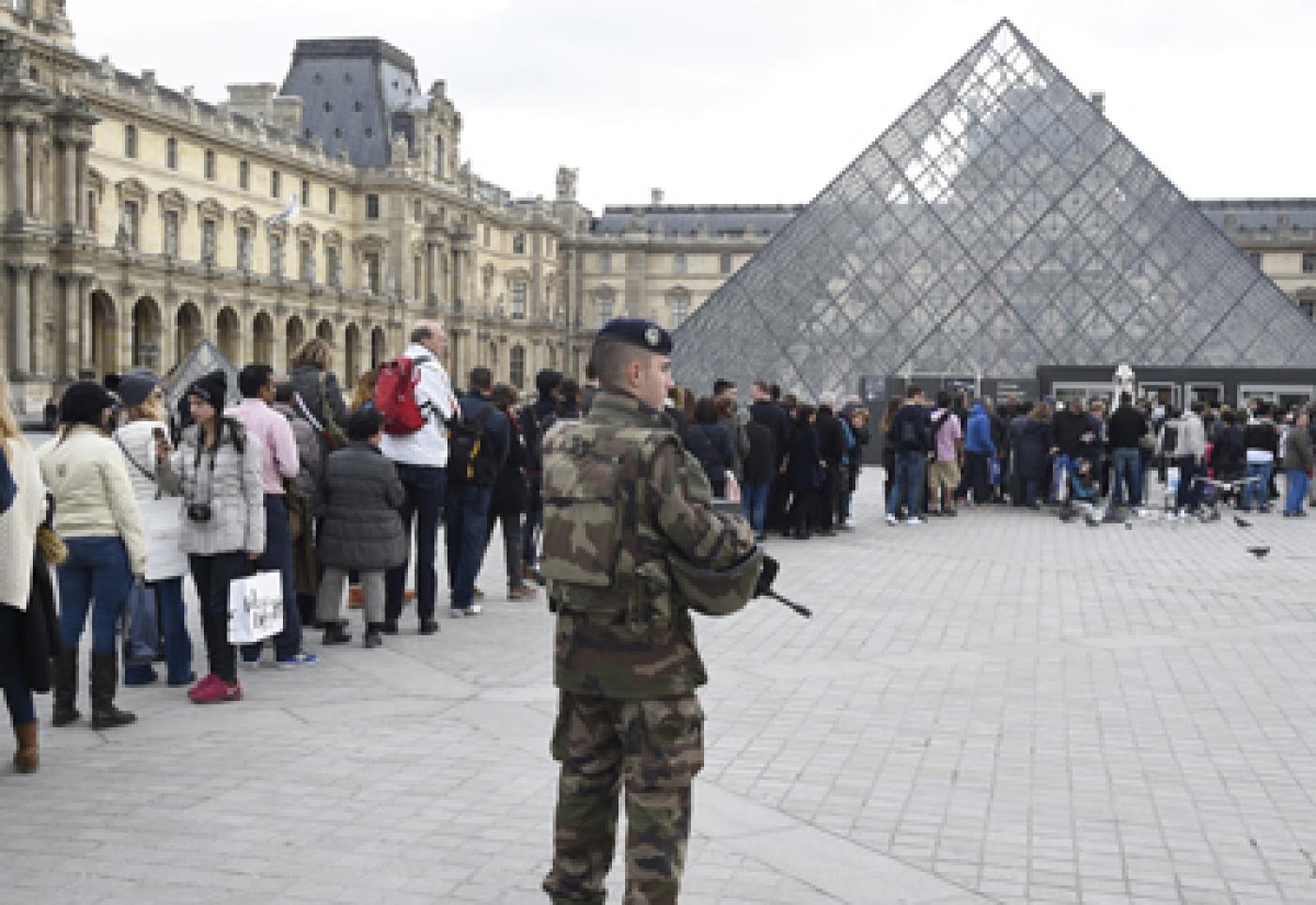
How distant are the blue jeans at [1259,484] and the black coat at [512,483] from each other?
42.9ft

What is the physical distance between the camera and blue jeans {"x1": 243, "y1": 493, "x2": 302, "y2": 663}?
6809 mm

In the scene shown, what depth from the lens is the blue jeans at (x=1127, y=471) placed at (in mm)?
16984

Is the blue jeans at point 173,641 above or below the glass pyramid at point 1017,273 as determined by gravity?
below

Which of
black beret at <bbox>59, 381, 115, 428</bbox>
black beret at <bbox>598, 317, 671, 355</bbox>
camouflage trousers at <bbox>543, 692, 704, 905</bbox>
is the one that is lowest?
camouflage trousers at <bbox>543, 692, 704, 905</bbox>

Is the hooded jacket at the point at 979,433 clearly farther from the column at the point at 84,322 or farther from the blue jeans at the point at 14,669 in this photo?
the column at the point at 84,322

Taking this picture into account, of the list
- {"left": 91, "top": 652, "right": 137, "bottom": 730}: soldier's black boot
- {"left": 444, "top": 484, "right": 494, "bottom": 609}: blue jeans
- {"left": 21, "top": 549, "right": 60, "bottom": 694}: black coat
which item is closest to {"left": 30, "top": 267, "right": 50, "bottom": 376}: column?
{"left": 444, "top": 484, "right": 494, "bottom": 609}: blue jeans

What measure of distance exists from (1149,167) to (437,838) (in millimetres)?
25607

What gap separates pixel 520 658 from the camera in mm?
7234

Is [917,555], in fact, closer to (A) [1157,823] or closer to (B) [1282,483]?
(A) [1157,823]

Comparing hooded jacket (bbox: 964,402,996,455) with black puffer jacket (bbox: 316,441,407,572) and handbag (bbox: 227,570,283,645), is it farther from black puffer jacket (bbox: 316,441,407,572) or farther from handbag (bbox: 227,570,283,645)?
handbag (bbox: 227,570,283,645)

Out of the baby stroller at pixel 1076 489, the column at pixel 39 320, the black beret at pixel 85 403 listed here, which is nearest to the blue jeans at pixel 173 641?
the black beret at pixel 85 403

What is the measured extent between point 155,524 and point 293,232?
56.5 m

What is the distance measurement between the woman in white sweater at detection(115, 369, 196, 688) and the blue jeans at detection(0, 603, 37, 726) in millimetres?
1132

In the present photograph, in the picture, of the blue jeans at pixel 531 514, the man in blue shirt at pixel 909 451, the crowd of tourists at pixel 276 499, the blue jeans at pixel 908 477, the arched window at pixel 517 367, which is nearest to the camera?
the crowd of tourists at pixel 276 499
